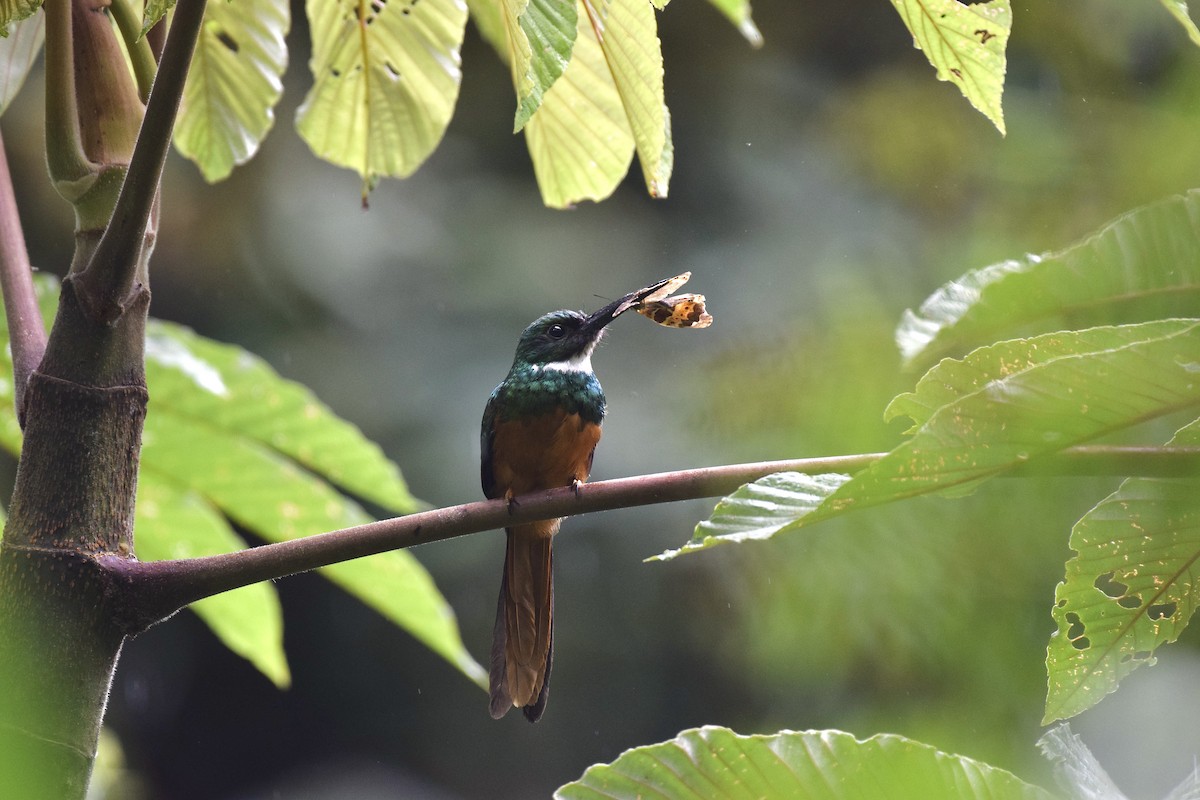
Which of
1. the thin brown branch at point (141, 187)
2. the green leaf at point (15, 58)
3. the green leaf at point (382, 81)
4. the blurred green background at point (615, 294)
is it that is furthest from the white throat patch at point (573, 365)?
the thin brown branch at point (141, 187)

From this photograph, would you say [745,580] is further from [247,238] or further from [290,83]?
[290,83]

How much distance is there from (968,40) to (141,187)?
0.52 metres

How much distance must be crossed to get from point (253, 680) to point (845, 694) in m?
3.30

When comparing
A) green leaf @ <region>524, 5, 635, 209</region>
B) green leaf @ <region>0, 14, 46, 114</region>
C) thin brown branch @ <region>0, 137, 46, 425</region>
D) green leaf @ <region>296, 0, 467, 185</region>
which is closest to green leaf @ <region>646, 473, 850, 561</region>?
thin brown branch @ <region>0, 137, 46, 425</region>

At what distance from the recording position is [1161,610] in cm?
76

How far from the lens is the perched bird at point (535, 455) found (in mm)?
1353

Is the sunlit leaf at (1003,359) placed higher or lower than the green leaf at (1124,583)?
higher

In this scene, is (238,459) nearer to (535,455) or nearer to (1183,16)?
(535,455)

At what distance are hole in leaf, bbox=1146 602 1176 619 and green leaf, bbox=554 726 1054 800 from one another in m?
0.18

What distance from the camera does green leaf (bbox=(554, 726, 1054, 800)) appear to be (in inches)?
23.5

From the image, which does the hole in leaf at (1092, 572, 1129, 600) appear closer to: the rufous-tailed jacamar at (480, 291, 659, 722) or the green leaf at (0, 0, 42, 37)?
the rufous-tailed jacamar at (480, 291, 659, 722)

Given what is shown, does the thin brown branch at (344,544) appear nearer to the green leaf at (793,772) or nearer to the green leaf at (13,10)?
the green leaf at (793,772)

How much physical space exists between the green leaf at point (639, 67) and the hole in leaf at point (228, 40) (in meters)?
0.48

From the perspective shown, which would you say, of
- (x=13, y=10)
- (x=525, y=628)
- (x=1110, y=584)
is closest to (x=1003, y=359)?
(x=1110, y=584)
